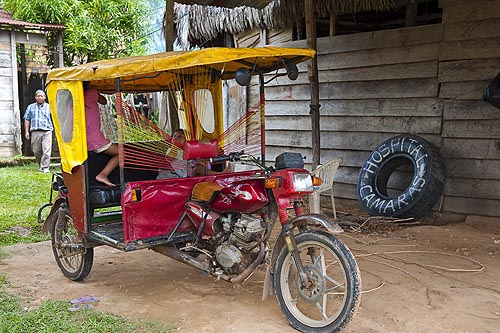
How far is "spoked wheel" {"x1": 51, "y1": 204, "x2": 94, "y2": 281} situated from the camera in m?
4.73

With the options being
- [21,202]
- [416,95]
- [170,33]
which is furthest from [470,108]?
[21,202]

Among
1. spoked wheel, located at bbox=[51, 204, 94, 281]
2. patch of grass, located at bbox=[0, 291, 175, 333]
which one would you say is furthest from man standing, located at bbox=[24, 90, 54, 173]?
patch of grass, located at bbox=[0, 291, 175, 333]

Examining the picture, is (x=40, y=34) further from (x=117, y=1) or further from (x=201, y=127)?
(x=201, y=127)

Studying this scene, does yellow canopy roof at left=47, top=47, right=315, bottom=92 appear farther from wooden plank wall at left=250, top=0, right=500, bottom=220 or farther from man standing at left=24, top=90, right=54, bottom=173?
man standing at left=24, top=90, right=54, bottom=173

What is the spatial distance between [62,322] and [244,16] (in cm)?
664

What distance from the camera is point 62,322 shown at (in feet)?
12.2

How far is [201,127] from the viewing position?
488 cm

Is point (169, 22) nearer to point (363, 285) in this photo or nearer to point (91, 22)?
point (363, 285)

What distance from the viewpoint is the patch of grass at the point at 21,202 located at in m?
6.43

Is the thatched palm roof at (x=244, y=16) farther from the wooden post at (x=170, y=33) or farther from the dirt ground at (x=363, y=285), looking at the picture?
the dirt ground at (x=363, y=285)

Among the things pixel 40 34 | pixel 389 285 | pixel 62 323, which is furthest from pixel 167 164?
pixel 40 34

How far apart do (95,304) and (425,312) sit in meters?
2.48

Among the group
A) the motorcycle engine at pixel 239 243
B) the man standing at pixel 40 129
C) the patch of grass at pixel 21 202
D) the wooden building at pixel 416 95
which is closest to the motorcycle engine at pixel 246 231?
the motorcycle engine at pixel 239 243

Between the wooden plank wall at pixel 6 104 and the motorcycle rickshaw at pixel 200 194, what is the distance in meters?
8.71
